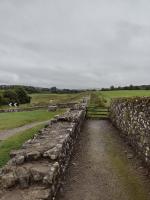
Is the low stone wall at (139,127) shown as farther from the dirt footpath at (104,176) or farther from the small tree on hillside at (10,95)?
the small tree on hillside at (10,95)

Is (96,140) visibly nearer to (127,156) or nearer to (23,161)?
(127,156)

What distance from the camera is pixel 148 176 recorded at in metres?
9.62

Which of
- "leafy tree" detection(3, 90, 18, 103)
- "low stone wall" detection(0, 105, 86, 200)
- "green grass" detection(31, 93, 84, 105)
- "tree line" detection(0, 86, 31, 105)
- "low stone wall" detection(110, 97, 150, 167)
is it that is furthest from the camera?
"leafy tree" detection(3, 90, 18, 103)

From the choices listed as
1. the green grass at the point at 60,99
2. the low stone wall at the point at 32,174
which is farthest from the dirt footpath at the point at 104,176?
the green grass at the point at 60,99

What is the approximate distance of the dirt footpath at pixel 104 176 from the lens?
26.0 feet

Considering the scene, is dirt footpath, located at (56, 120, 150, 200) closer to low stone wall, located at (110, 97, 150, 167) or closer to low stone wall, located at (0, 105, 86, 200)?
low stone wall, located at (110, 97, 150, 167)

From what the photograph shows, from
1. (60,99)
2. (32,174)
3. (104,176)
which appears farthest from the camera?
(60,99)

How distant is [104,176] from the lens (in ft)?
31.1

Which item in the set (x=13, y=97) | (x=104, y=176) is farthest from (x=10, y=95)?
(x=104, y=176)

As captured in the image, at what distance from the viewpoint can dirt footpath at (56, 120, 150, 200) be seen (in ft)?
26.0

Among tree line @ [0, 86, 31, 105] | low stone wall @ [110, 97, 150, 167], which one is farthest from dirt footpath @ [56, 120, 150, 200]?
tree line @ [0, 86, 31, 105]

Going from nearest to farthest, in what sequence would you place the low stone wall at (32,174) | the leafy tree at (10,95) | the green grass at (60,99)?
the low stone wall at (32,174)
the green grass at (60,99)
the leafy tree at (10,95)

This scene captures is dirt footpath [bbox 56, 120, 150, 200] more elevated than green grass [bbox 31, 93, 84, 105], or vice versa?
green grass [bbox 31, 93, 84, 105]

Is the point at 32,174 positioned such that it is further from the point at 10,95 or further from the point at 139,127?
the point at 10,95
